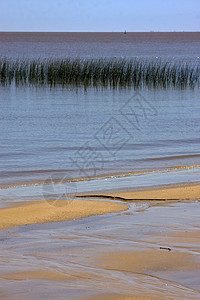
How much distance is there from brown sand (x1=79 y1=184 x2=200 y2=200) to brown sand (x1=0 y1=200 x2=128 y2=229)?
1.69ft

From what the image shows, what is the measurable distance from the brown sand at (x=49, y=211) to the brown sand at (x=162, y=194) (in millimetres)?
516

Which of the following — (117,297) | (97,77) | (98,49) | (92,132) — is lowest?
(117,297)

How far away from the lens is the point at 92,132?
1490 cm

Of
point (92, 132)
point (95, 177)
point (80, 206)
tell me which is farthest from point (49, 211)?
point (92, 132)

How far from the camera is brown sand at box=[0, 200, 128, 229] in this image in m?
5.80

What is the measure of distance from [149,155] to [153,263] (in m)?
7.50

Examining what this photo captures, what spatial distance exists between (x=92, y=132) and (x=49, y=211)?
8.75 m

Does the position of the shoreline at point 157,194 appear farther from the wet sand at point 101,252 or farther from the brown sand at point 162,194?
the wet sand at point 101,252

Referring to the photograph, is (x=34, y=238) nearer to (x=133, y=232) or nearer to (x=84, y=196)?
(x=133, y=232)

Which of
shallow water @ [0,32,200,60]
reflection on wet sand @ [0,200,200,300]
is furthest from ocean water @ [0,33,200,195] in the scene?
shallow water @ [0,32,200,60]

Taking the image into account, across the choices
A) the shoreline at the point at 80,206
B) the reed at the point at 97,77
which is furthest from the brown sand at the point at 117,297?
the reed at the point at 97,77

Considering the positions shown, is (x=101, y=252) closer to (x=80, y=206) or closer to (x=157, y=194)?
(x=80, y=206)

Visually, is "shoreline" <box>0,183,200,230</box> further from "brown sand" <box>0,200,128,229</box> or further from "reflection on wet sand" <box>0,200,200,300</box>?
"reflection on wet sand" <box>0,200,200,300</box>

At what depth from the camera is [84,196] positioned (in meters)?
7.34
